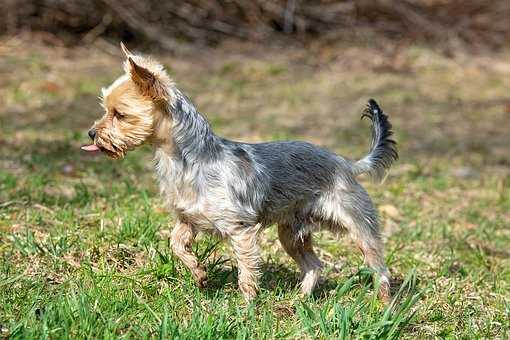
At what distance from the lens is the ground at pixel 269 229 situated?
13.5 ft

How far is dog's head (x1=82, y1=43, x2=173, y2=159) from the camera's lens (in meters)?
4.37

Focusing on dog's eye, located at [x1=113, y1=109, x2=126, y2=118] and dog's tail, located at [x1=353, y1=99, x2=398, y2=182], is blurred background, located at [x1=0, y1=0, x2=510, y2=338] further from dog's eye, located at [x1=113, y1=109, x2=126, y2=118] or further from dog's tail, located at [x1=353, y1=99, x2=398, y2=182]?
dog's eye, located at [x1=113, y1=109, x2=126, y2=118]

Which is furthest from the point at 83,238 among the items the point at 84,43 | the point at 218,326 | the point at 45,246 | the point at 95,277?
the point at 84,43

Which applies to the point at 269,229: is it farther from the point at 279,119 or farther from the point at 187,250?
the point at 279,119

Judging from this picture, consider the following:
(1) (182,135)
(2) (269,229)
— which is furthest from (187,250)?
(2) (269,229)

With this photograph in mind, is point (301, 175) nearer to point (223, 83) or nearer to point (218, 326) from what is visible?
point (218, 326)

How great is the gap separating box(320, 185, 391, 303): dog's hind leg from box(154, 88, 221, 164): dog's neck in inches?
33.8

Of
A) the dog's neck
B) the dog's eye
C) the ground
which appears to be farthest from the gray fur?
the ground

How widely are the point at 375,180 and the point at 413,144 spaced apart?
4.98 meters

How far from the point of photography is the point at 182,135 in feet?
14.7

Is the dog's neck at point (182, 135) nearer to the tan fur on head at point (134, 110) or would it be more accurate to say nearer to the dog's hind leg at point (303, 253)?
the tan fur on head at point (134, 110)

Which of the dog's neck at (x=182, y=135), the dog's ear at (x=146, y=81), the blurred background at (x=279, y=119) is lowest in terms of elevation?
the blurred background at (x=279, y=119)

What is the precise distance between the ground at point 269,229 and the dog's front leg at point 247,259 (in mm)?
102

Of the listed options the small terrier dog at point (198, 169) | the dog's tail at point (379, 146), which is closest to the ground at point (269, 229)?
the small terrier dog at point (198, 169)
